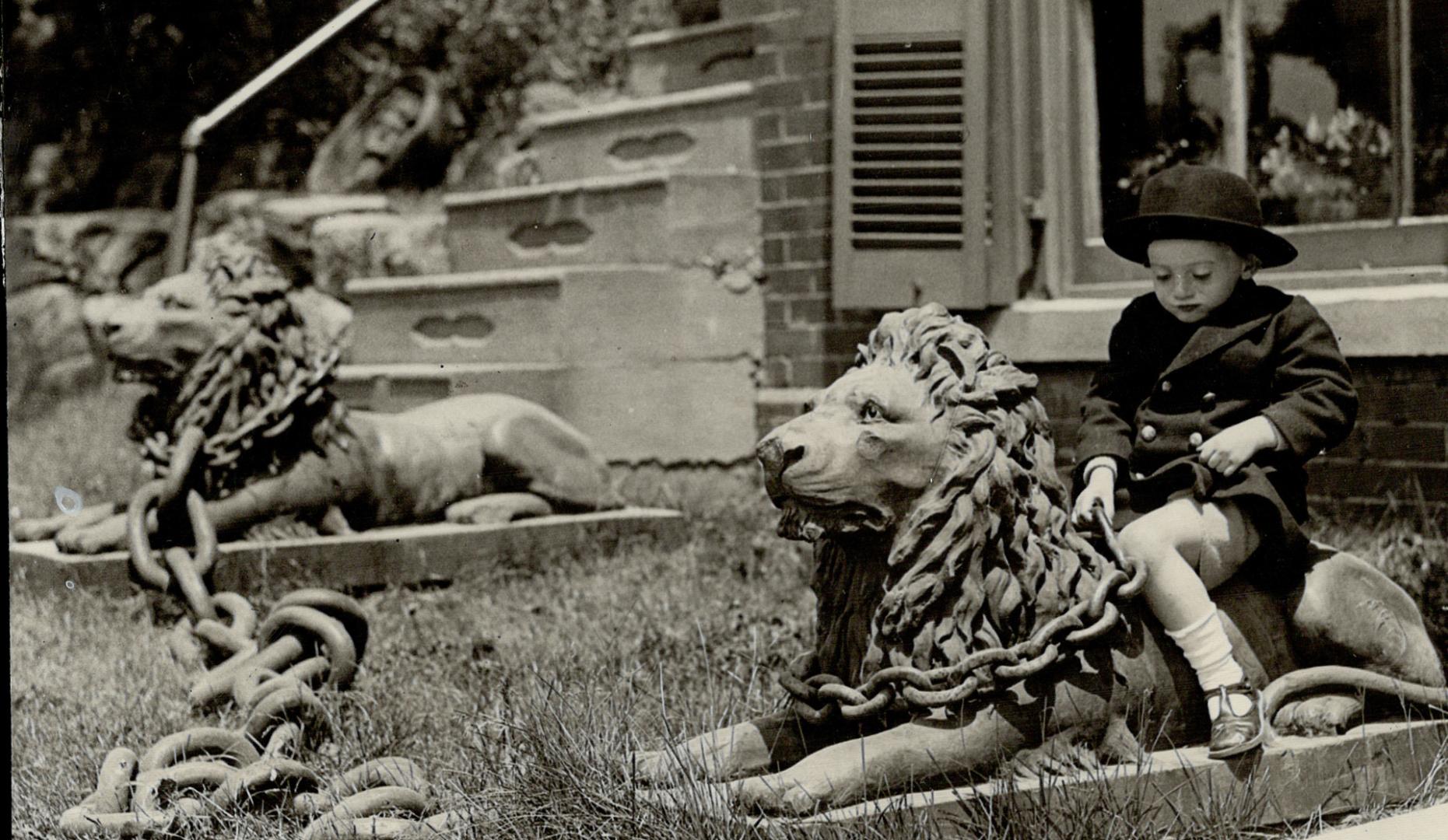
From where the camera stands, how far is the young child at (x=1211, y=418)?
2.81m

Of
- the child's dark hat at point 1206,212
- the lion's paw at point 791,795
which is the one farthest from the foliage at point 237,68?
the lion's paw at point 791,795

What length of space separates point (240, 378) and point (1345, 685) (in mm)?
3466

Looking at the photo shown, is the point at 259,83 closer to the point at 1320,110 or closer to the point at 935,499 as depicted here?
the point at 1320,110

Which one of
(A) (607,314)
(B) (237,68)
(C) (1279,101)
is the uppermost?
(B) (237,68)

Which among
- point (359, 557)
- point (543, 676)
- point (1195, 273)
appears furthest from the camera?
point (359, 557)

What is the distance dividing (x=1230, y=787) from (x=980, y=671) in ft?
1.71

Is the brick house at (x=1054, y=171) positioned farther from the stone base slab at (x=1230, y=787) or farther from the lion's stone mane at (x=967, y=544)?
the lion's stone mane at (x=967, y=544)

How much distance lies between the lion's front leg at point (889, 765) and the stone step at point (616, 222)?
4.59 m

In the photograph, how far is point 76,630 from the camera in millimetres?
4809

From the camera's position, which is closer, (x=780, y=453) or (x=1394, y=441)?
(x=780, y=453)

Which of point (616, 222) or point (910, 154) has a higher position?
point (910, 154)

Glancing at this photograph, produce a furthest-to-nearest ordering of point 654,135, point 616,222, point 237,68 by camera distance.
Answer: point 237,68 < point 654,135 < point 616,222

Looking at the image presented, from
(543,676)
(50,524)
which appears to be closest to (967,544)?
(543,676)

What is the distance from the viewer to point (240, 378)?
16.6 feet
